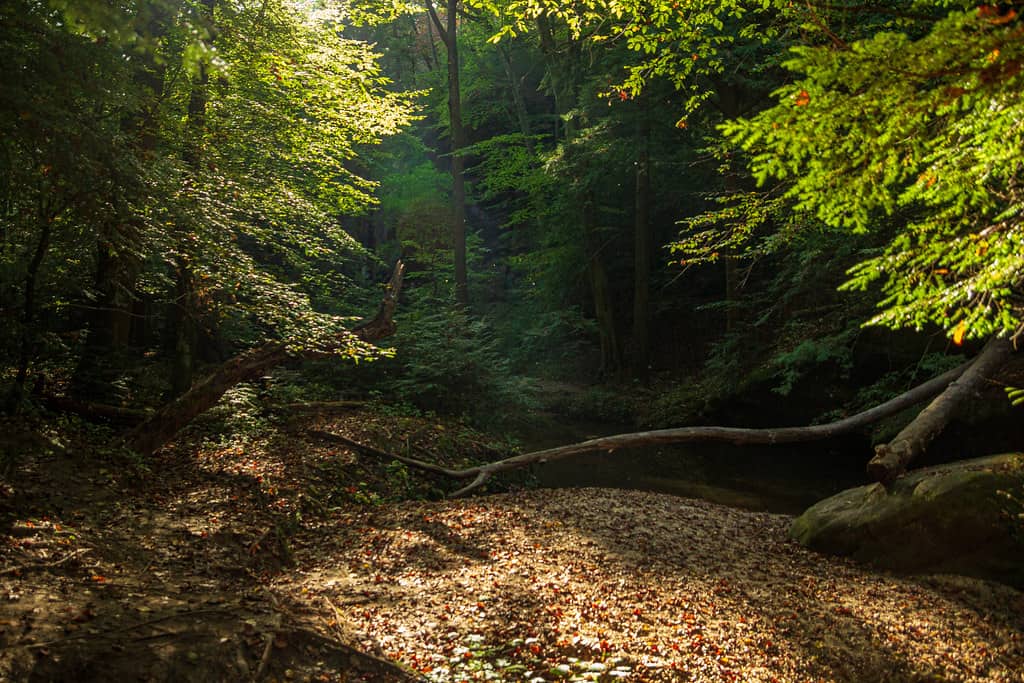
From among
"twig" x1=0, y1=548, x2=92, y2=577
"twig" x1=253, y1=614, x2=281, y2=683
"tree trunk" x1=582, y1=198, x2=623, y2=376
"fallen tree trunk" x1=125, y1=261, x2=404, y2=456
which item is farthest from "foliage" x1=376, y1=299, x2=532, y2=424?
"twig" x1=253, y1=614, x2=281, y2=683

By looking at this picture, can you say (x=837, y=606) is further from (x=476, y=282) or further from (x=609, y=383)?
(x=476, y=282)

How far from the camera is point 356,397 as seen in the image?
507 inches

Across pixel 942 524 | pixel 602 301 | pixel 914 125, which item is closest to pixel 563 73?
pixel 602 301

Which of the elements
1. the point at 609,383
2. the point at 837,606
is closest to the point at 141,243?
the point at 837,606

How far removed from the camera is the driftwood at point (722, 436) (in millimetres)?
8617

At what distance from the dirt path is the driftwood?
3.86 feet

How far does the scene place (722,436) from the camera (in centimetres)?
881

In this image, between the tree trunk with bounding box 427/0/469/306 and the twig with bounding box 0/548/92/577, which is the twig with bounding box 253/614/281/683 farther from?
the tree trunk with bounding box 427/0/469/306

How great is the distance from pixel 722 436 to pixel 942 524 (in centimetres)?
286

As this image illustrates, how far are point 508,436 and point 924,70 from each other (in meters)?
10.6

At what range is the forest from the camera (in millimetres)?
3504

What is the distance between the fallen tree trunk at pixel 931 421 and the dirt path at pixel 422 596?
1.16 meters

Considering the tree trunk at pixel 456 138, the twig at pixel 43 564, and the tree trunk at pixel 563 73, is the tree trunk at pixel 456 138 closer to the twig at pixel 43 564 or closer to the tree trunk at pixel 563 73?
the tree trunk at pixel 563 73

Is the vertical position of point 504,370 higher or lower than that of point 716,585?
higher
